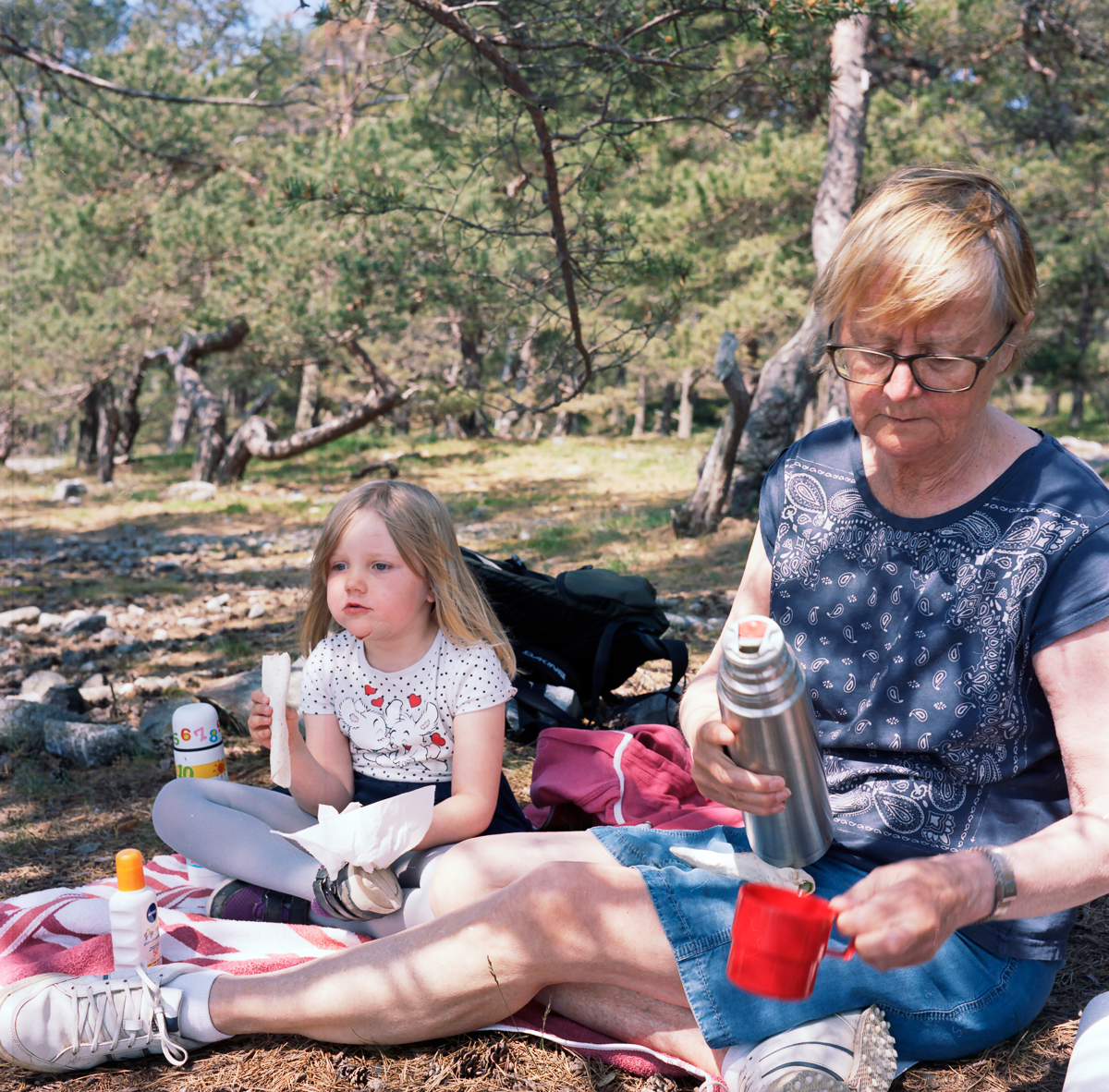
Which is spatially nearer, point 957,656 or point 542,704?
point 957,656

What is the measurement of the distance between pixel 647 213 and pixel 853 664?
13725 millimetres

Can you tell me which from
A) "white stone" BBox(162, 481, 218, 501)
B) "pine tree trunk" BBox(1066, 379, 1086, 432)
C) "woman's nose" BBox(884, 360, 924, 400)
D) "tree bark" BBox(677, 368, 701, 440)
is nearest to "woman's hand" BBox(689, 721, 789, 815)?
"woman's nose" BBox(884, 360, 924, 400)

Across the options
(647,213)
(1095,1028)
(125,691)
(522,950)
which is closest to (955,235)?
(1095,1028)

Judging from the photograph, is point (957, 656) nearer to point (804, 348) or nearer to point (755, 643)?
point (755, 643)

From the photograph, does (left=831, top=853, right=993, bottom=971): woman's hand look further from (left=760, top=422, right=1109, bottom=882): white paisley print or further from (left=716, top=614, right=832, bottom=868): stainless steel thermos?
(left=760, top=422, right=1109, bottom=882): white paisley print

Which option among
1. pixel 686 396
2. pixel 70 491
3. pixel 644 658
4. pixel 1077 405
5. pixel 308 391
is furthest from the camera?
pixel 686 396

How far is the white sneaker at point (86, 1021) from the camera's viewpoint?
6.88ft

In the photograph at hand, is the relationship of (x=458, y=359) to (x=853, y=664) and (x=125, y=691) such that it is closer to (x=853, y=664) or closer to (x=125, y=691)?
(x=125, y=691)

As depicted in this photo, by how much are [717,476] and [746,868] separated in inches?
263

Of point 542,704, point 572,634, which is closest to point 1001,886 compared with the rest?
point 542,704

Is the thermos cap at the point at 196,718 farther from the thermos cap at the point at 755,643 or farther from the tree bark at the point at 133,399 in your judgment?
the tree bark at the point at 133,399

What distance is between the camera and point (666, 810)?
2850mm

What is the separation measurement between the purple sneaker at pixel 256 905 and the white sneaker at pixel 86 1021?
52cm

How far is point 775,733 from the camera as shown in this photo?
1.67m
